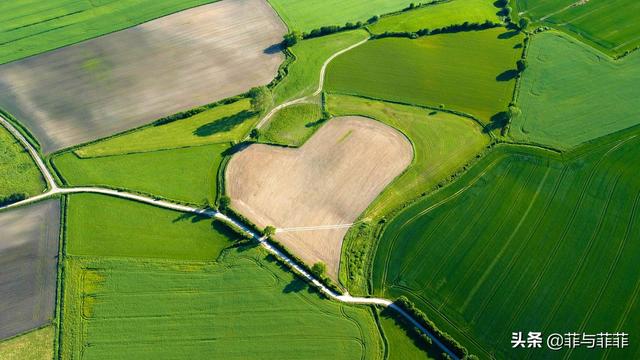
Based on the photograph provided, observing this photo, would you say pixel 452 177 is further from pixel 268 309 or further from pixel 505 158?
pixel 268 309

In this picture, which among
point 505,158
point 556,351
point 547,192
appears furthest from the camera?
point 505,158

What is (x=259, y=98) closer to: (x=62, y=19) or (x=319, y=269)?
(x=319, y=269)

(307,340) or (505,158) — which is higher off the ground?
(505,158)

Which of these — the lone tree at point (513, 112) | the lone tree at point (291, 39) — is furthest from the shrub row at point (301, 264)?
the lone tree at point (291, 39)

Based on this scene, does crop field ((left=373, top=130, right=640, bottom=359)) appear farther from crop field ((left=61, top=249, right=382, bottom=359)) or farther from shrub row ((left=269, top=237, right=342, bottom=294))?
crop field ((left=61, top=249, right=382, bottom=359))

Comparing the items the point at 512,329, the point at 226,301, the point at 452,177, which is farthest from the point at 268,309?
the point at 452,177

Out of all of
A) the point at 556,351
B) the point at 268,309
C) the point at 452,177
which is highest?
the point at 452,177
